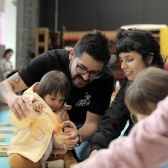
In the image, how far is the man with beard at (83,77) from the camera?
4.45 feet

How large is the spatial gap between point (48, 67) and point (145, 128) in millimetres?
1047

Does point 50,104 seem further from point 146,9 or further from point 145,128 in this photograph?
point 146,9

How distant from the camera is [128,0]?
5.47 metres

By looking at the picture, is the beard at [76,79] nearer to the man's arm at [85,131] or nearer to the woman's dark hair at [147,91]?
the man's arm at [85,131]

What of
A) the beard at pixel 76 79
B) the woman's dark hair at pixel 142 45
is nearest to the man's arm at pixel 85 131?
the beard at pixel 76 79

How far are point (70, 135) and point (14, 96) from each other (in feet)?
0.93

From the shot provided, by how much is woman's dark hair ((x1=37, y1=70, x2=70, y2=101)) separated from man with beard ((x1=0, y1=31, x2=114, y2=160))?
14 cm

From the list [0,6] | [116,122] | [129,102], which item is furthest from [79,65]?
[0,6]

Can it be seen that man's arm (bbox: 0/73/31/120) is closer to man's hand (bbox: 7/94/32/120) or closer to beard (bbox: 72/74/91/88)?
man's hand (bbox: 7/94/32/120)

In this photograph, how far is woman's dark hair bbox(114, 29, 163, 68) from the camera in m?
1.24

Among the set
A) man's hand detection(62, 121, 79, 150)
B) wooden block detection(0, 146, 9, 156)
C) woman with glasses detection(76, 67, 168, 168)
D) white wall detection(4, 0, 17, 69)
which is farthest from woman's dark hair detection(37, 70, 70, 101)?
white wall detection(4, 0, 17, 69)

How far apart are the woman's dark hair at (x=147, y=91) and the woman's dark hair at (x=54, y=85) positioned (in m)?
0.51

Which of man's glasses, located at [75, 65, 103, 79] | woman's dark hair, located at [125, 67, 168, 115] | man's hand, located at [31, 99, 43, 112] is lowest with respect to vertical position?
man's hand, located at [31, 99, 43, 112]

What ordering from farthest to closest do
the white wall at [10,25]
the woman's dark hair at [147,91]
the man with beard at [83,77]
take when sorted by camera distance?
the white wall at [10,25], the man with beard at [83,77], the woman's dark hair at [147,91]
